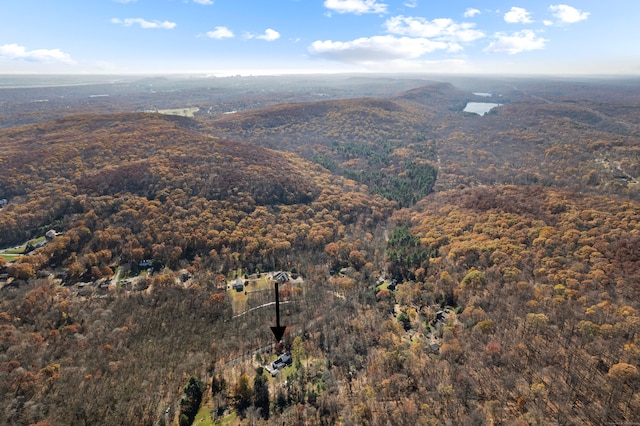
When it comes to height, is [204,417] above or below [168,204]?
below

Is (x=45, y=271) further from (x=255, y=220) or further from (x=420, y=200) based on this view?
(x=420, y=200)

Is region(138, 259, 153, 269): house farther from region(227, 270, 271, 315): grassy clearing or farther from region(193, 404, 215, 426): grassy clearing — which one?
region(193, 404, 215, 426): grassy clearing

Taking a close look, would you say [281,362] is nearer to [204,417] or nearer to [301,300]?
[204,417]

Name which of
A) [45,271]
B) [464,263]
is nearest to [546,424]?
[464,263]

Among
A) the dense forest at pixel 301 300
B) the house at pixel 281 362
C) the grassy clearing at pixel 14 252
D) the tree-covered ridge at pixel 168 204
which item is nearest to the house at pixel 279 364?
the house at pixel 281 362

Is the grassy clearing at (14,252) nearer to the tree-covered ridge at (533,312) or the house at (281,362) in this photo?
the house at (281,362)

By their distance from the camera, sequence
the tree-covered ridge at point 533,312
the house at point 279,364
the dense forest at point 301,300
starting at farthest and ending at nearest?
the house at point 279,364, the dense forest at point 301,300, the tree-covered ridge at point 533,312

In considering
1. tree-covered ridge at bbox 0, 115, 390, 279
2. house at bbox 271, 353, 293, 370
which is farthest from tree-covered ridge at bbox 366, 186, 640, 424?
tree-covered ridge at bbox 0, 115, 390, 279

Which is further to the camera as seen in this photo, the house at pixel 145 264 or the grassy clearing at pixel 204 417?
the house at pixel 145 264

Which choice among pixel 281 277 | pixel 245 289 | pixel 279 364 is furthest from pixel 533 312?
pixel 245 289
